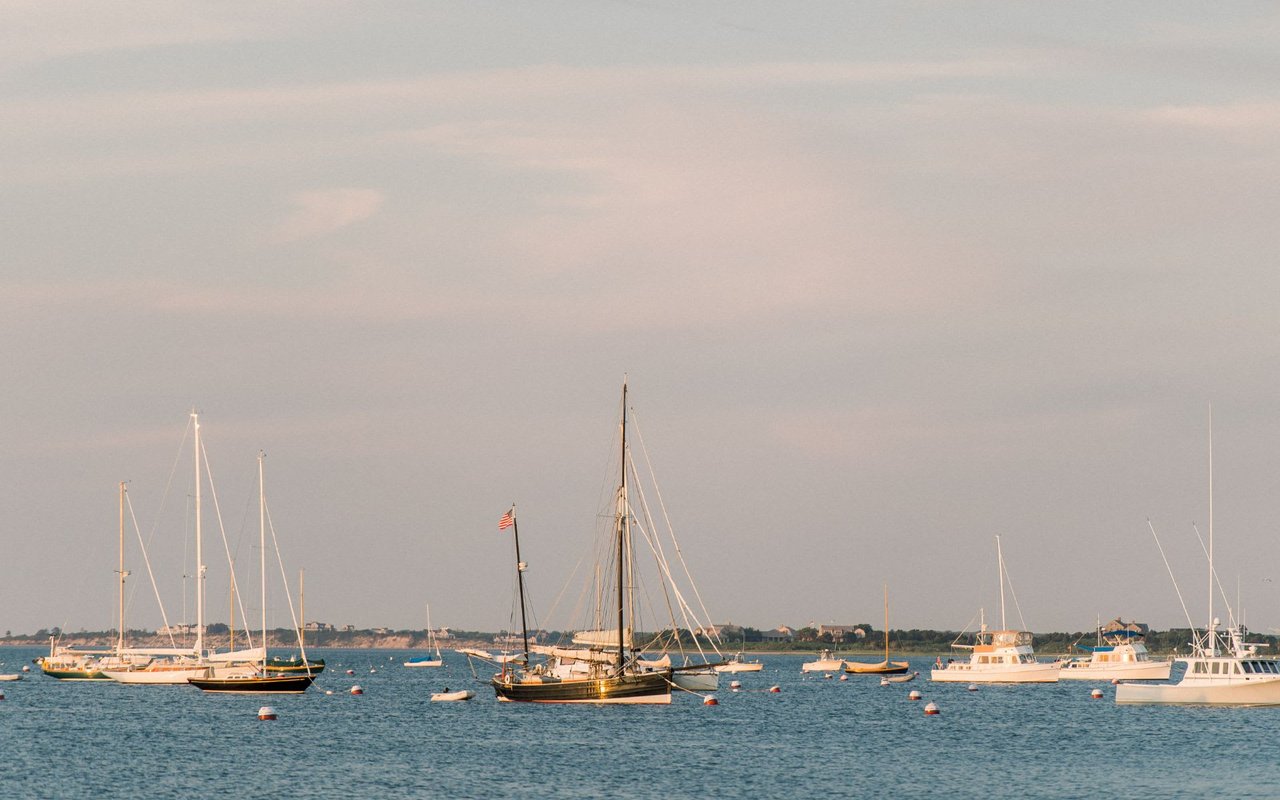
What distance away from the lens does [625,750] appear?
320 ft

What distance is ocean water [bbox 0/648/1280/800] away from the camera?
79312 mm

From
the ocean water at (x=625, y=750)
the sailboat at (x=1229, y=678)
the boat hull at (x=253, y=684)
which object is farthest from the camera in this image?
the boat hull at (x=253, y=684)

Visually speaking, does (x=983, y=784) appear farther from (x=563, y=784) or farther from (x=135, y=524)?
(x=135, y=524)

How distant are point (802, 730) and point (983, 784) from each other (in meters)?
38.0

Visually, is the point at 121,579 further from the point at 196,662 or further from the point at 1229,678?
the point at 1229,678

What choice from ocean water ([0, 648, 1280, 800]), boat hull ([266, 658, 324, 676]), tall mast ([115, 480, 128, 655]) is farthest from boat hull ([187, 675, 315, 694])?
tall mast ([115, 480, 128, 655])

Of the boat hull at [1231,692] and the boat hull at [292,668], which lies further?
the boat hull at [292,668]

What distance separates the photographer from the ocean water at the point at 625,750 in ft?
260

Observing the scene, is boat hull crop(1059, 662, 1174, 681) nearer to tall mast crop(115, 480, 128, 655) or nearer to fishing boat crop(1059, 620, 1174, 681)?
fishing boat crop(1059, 620, 1174, 681)

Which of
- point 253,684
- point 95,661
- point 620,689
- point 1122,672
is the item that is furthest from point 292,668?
point 1122,672

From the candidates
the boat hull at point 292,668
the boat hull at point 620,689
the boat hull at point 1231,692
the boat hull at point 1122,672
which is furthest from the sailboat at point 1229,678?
the boat hull at point 292,668

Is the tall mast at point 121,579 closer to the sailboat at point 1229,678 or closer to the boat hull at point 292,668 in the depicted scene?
the boat hull at point 292,668

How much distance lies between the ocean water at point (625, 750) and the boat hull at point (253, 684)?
165 cm

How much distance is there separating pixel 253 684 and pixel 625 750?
176ft
